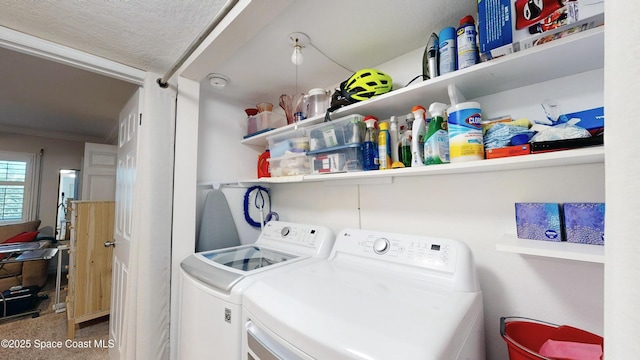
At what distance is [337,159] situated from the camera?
1.37 m

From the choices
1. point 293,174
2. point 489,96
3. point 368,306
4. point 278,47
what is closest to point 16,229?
point 293,174

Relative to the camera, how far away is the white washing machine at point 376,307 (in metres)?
0.63

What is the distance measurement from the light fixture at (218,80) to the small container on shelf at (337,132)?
757 millimetres

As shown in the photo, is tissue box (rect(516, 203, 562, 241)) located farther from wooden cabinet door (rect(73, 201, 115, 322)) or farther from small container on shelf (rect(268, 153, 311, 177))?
wooden cabinet door (rect(73, 201, 115, 322))

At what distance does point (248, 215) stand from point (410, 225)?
1310 millimetres

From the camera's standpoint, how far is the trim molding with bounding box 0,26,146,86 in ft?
3.84

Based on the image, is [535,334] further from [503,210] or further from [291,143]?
[291,143]

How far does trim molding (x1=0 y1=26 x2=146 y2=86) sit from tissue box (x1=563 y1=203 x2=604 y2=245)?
2291 mm

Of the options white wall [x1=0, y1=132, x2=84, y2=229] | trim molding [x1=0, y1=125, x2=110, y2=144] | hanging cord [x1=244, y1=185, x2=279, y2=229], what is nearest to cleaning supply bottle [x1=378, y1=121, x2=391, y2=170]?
hanging cord [x1=244, y1=185, x2=279, y2=229]

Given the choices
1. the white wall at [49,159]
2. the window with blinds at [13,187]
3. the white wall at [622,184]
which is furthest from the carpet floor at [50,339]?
the white wall at [622,184]

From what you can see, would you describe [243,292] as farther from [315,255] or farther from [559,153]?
[559,153]

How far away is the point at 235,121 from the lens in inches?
82.5

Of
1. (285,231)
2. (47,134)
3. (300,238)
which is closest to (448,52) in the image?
(300,238)

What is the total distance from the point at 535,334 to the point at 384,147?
0.95 metres
